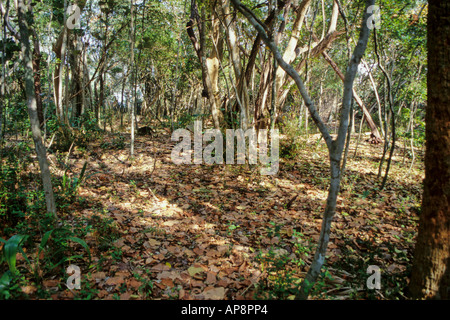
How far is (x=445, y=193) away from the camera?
178 cm

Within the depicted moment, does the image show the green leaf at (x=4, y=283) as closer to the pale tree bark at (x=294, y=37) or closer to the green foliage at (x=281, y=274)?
the green foliage at (x=281, y=274)

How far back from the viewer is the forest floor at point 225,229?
2.28 metres

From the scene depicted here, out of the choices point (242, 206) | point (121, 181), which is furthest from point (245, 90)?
point (121, 181)

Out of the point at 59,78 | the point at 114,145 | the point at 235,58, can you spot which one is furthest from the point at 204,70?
the point at 59,78

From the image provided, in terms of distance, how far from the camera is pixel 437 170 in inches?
71.2

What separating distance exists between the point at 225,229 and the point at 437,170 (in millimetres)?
2343

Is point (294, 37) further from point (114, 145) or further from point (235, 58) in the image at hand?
point (114, 145)

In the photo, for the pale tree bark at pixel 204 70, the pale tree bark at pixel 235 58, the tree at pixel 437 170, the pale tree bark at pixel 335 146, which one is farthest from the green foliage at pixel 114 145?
the tree at pixel 437 170

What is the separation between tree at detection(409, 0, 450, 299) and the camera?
A: 176 centimetres

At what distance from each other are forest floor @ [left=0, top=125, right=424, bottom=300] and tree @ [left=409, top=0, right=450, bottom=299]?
287 mm

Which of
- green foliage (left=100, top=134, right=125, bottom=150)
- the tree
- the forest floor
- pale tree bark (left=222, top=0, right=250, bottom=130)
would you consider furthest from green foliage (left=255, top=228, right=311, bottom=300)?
green foliage (left=100, top=134, right=125, bottom=150)

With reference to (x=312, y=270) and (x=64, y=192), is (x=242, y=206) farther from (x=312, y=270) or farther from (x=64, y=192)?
(x=64, y=192)

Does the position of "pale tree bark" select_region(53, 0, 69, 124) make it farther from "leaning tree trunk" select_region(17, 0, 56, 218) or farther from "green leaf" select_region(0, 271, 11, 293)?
"green leaf" select_region(0, 271, 11, 293)
